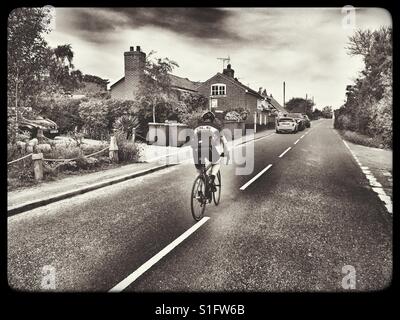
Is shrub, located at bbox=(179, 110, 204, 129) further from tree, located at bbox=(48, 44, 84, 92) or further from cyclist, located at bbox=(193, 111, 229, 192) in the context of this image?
cyclist, located at bbox=(193, 111, 229, 192)

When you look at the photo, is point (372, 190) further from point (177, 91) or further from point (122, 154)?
point (177, 91)

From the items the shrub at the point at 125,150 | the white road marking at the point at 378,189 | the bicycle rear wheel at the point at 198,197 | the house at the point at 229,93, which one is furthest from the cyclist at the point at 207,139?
the house at the point at 229,93

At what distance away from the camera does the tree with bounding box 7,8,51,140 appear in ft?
18.6

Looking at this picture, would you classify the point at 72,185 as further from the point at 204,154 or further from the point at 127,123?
the point at 127,123

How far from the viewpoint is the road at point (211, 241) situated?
11.1 feet

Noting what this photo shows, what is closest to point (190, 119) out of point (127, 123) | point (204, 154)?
point (127, 123)

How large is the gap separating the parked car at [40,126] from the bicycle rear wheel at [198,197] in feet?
16.4

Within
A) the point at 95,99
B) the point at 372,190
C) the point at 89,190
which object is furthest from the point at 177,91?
the point at 372,190

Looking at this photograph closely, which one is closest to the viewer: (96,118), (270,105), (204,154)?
(204,154)

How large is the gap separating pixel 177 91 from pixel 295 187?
11930 mm

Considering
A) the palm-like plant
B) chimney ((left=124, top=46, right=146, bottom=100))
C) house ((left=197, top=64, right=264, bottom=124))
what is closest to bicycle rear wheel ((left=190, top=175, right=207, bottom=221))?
the palm-like plant

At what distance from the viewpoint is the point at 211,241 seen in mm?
4449

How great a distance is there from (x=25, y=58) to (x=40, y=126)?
258 centimetres
